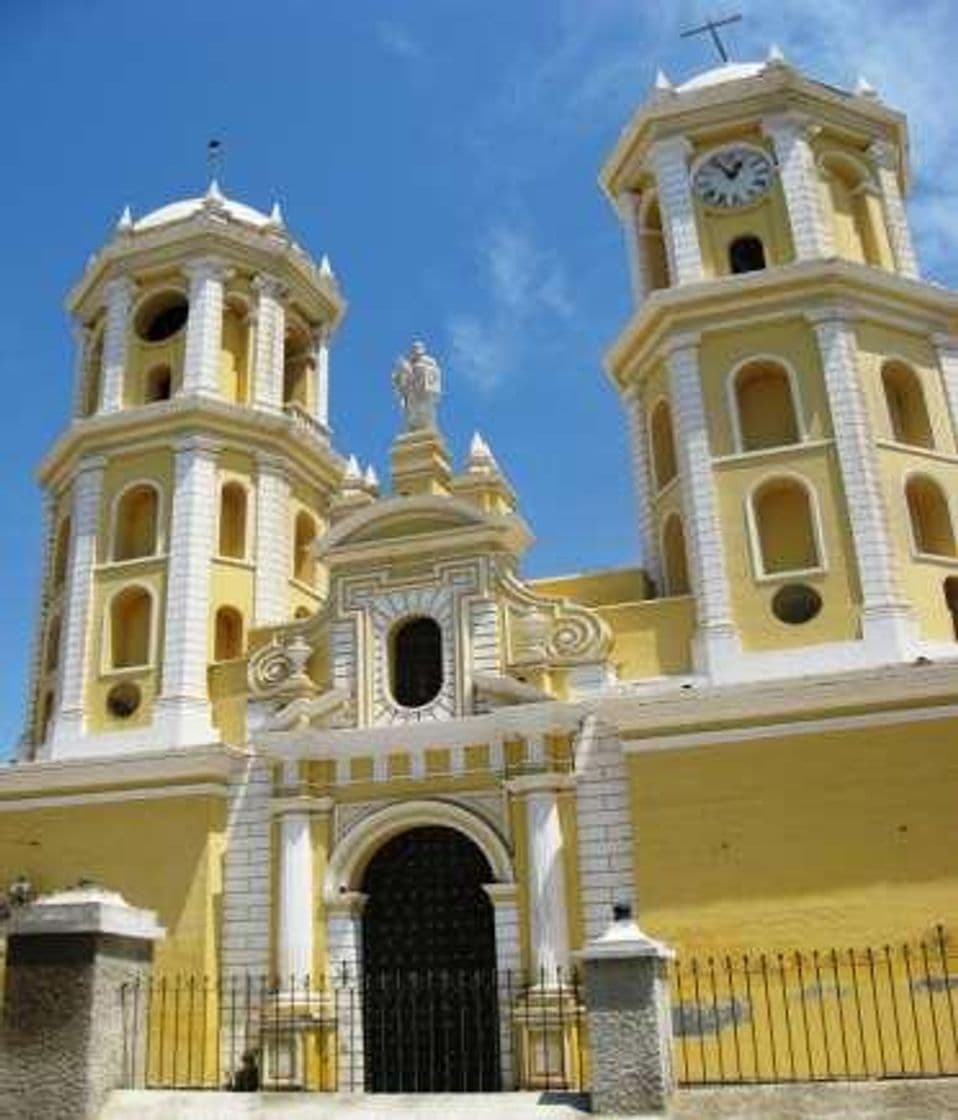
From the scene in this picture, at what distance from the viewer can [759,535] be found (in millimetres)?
18906

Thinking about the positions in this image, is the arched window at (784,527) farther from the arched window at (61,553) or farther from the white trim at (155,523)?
the arched window at (61,553)

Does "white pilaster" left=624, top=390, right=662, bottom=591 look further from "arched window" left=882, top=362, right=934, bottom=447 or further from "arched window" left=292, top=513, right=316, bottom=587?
"arched window" left=292, top=513, right=316, bottom=587

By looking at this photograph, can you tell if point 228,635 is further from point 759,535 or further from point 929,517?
point 929,517

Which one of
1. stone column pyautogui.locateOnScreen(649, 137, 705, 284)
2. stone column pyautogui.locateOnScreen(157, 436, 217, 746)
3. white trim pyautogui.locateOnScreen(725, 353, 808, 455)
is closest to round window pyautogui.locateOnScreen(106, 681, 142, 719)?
stone column pyautogui.locateOnScreen(157, 436, 217, 746)

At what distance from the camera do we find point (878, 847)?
1577 cm

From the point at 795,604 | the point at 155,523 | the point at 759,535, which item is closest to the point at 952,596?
the point at 795,604

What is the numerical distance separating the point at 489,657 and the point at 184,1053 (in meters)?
7.30

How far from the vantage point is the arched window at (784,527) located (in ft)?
61.2

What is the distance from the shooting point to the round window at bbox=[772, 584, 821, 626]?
59.4ft

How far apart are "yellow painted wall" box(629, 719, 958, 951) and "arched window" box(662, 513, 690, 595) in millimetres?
4065

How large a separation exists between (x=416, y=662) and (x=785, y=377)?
7.61m

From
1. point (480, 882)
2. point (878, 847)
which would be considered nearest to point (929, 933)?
point (878, 847)

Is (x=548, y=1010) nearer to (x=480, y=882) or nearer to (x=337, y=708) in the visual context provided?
(x=480, y=882)

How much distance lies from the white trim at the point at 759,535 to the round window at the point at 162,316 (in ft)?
39.9
